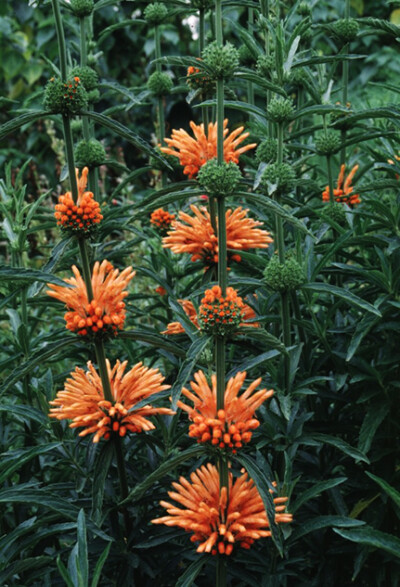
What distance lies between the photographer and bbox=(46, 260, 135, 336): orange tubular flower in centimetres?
145

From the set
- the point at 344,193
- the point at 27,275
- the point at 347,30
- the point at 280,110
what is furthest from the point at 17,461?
the point at 347,30

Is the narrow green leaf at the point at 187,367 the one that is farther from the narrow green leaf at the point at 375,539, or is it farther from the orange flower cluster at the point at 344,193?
the orange flower cluster at the point at 344,193

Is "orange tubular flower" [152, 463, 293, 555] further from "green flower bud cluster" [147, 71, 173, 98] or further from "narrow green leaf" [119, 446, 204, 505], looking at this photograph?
"green flower bud cluster" [147, 71, 173, 98]

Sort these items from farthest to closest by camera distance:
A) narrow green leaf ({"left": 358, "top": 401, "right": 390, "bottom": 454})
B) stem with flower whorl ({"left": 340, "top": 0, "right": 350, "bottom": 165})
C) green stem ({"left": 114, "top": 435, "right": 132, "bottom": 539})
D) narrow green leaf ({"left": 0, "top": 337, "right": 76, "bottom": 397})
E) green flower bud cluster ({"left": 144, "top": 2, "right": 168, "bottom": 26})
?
1. green flower bud cluster ({"left": 144, "top": 2, "right": 168, "bottom": 26})
2. stem with flower whorl ({"left": 340, "top": 0, "right": 350, "bottom": 165})
3. narrow green leaf ({"left": 358, "top": 401, "right": 390, "bottom": 454})
4. green stem ({"left": 114, "top": 435, "right": 132, "bottom": 539})
5. narrow green leaf ({"left": 0, "top": 337, "right": 76, "bottom": 397})

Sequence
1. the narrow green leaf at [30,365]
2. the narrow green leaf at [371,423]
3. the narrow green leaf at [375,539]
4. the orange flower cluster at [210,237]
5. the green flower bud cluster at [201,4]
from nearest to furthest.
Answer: the narrow green leaf at [375,539]
the narrow green leaf at [30,365]
the narrow green leaf at [371,423]
the orange flower cluster at [210,237]
the green flower bud cluster at [201,4]

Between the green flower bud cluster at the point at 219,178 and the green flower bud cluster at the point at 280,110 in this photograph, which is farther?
the green flower bud cluster at the point at 280,110

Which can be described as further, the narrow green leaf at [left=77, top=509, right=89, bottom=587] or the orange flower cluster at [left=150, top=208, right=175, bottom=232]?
the orange flower cluster at [left=150, top=208, right=175, bottom=232]

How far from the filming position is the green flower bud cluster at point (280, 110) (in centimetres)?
159

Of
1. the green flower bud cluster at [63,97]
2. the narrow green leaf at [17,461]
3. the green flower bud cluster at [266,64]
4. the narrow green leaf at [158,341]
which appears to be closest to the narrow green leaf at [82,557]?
the narrow green leaf at [17,461]

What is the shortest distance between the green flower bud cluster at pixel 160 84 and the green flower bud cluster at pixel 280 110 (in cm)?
89

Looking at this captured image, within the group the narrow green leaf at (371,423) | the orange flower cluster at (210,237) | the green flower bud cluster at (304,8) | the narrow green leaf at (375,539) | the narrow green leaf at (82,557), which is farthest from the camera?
the green flower bud cluster at (304,8)

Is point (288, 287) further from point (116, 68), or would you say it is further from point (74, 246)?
point (116, 68)

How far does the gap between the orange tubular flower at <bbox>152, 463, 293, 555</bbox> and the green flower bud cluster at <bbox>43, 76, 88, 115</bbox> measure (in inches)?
33.2

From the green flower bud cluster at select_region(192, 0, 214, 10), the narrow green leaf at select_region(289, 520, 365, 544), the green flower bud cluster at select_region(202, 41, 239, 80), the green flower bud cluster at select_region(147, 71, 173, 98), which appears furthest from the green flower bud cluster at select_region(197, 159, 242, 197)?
the green flower bud cluster at select_region(147, 71, 173, 98)
